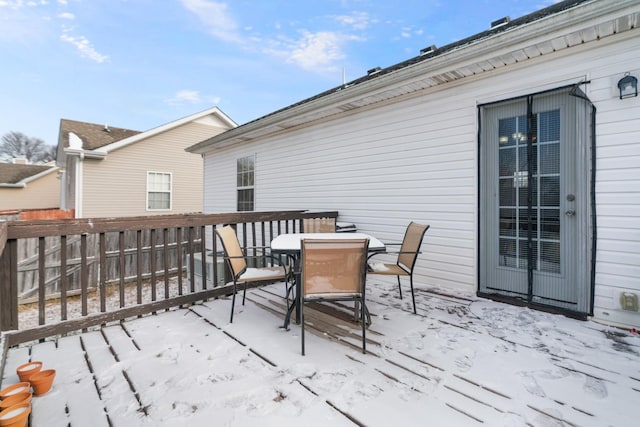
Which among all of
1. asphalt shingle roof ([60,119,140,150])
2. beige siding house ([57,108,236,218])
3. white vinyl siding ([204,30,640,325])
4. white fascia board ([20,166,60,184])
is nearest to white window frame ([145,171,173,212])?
beige siding house ([57,108,236,218])

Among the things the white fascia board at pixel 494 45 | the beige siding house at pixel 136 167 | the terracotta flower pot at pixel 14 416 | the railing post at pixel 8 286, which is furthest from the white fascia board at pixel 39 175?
the terracotta flower pot at pixel 14 416

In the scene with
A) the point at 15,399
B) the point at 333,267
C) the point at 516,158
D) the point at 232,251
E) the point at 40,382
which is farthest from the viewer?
the point at 516,158

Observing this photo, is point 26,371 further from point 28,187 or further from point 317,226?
point 28,187

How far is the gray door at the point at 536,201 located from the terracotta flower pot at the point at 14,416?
3.90 meters

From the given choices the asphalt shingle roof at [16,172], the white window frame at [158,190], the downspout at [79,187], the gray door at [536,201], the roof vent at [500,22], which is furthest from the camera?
the asphalt shingle roof at [16,172]

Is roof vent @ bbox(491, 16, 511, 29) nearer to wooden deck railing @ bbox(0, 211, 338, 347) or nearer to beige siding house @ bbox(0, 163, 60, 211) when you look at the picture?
wooden deck railing @ bbox(0, 211, 338, 347)

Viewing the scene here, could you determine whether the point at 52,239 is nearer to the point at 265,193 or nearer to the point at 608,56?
the point at 265,193

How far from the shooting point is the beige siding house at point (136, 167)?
32.3 ft

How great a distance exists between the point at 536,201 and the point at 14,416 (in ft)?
13.7

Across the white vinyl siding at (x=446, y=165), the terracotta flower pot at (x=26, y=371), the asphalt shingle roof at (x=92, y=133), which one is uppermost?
the asphalt shingle roof at (x=92, y=133)

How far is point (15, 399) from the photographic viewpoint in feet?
4.84

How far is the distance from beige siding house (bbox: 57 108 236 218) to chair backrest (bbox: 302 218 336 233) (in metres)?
8.34

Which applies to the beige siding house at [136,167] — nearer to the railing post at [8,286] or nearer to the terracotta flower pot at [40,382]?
the railing post at [8,286]

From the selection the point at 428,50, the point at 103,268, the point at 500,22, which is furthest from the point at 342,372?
the point at 428,50
